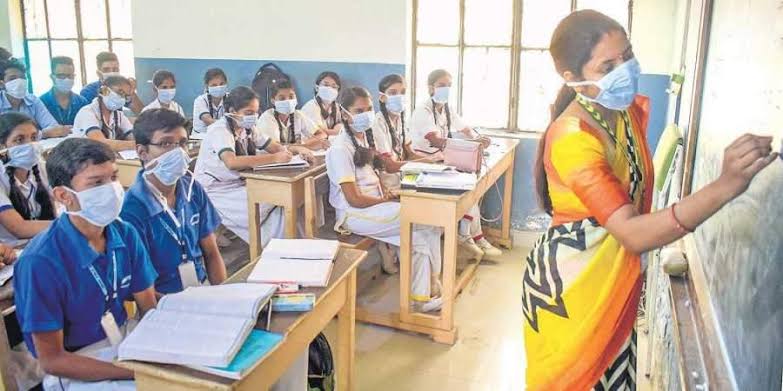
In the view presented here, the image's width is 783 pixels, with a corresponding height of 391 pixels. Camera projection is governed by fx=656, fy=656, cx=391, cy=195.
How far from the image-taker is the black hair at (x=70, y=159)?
6.11 ft

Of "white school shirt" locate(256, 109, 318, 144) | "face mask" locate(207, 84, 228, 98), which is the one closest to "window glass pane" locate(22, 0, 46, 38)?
"face mask" locate(207, 84, 228, 98)

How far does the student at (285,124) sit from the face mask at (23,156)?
1.81 meters

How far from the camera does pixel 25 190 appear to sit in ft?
9.16

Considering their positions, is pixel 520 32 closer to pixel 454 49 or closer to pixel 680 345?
pixel 454 49

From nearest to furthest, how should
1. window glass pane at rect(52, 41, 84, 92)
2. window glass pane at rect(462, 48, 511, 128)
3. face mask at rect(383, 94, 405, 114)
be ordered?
1. face mask at rect(383, 94, 405, 114)
2. window glass pane at rect(462, 48, 511, 128)
3. window glass pane at rect(52, 41, 84, 92)

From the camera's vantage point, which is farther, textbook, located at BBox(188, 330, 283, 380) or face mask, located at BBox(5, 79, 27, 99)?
face mask, located at BBox(5, 79, 27, 99)

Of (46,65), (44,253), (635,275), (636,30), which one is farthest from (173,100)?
(635,275)

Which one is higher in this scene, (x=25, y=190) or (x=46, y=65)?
(x=46, y=65)

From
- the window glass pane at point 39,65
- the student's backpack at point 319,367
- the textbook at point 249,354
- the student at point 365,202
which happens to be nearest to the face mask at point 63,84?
the window glass pane at point 39,65

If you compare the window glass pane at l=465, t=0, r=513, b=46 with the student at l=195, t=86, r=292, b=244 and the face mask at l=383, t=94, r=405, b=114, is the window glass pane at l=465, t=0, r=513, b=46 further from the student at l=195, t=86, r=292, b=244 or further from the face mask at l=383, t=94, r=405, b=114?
the student at l=195, t=86, r=292, b=244

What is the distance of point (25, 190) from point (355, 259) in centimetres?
158

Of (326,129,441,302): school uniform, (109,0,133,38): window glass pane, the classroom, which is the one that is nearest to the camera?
the classroom

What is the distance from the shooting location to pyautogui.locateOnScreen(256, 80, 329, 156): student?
14.8ft

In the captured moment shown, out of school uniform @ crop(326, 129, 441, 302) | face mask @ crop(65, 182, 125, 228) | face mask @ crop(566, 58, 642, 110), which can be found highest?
face mask @ crop(566, 58, 642, 110)
